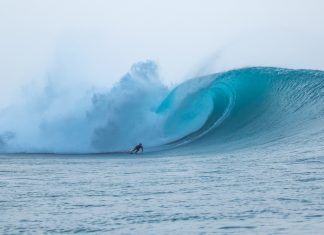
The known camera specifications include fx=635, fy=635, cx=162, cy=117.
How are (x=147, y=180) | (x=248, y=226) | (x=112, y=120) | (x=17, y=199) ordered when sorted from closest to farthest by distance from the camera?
(x=248, y=226), (x=17, y=199), (x=147, y=180), (x=112, y=120)

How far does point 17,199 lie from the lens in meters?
9.62

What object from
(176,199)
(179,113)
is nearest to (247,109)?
(179,113)

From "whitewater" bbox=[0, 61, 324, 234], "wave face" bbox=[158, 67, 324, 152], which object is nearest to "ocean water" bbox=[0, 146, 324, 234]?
"whitewater" bbox=[0, 61, 324, 234]

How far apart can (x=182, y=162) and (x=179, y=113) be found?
12301 millimetres

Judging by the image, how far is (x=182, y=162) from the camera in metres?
15.2

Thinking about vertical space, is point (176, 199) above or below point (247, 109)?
below

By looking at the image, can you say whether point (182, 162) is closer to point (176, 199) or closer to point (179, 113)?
point (176, 199)

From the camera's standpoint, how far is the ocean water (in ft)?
23.5

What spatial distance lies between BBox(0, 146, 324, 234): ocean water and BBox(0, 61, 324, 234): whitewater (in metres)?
0.02

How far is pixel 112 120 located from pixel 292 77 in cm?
762

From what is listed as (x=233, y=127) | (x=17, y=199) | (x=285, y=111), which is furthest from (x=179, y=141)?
(x=17, y=199)

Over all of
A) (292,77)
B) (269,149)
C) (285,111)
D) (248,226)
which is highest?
(292,77)

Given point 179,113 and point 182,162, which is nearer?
point 182,162

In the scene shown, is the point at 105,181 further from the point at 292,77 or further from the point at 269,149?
the point at 292,77
